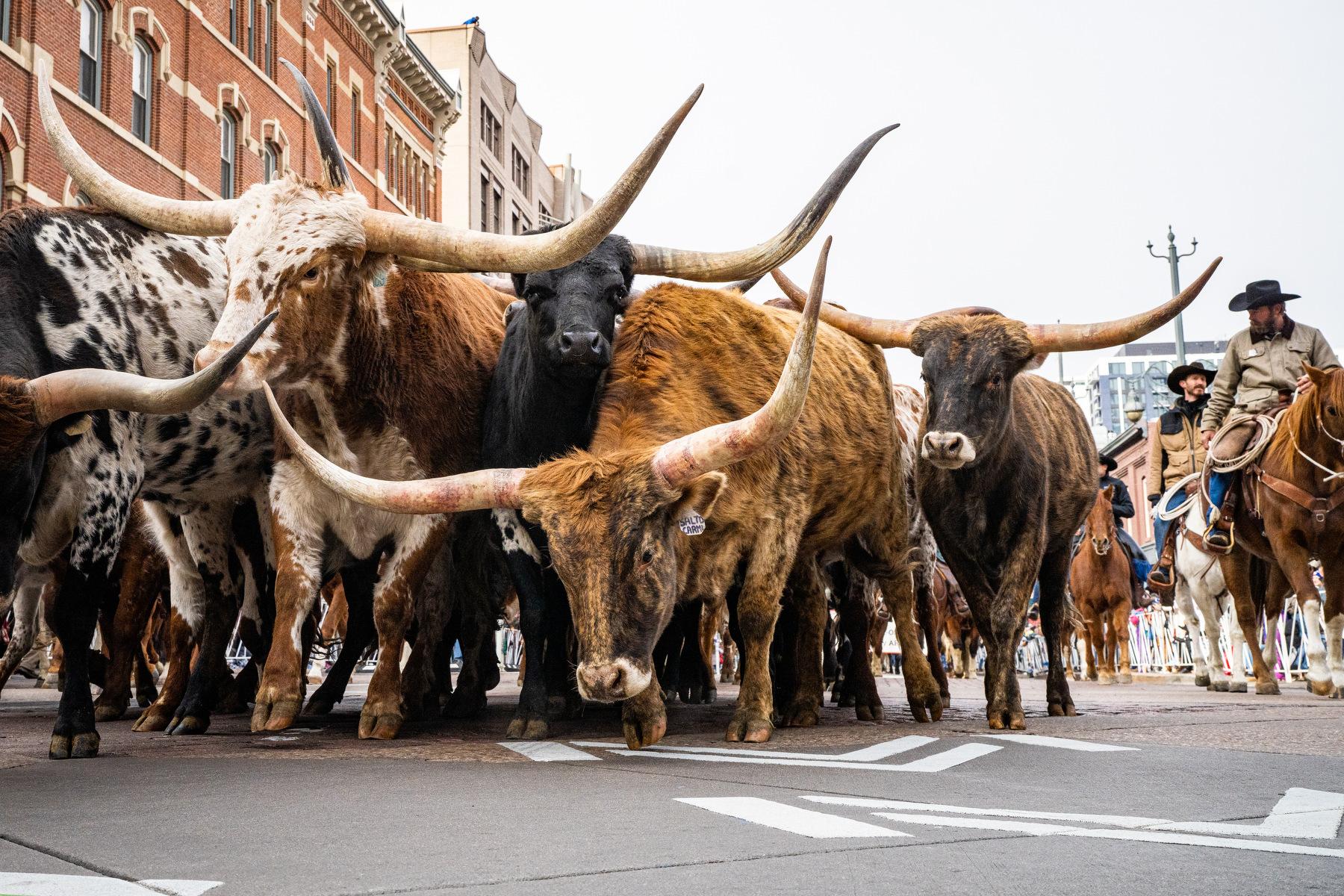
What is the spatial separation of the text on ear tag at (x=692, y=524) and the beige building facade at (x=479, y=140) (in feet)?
137

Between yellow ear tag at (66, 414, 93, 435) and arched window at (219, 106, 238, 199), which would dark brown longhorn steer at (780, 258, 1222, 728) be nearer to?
yellow ear tag at (66, 414, 93, 435)

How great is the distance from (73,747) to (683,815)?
3000mm

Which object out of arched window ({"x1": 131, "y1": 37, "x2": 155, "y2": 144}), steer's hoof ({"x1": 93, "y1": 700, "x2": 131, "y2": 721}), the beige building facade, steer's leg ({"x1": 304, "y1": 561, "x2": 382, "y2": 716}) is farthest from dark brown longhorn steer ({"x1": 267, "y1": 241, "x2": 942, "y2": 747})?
the beige building facade

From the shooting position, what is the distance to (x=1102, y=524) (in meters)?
17.8

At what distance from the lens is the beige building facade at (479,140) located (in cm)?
5103

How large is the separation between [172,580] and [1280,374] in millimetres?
9732

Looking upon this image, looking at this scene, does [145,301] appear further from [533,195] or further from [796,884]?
[533,195]

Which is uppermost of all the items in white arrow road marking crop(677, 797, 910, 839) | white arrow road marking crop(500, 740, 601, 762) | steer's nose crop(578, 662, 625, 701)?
steer's nose crop(578, 662, 625, 701)

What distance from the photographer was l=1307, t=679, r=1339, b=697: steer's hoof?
11.3 metres

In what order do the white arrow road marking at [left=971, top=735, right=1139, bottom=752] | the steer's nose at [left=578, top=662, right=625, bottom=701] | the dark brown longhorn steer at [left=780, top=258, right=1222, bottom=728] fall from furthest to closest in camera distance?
1. the dark brown longhorn steer at [left=780, top=258, right=1222, bottom=728]
2. the white arrow road marking at [left=971, top=735, right=1139, bottom=752]
3. the steer's nose at [left=578, top=662, right=625, bottom=701]

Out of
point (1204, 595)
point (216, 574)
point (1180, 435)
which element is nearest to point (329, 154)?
point (216, 574)

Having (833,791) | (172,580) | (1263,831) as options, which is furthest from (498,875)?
A: (172,580)

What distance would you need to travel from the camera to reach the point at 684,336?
671cm

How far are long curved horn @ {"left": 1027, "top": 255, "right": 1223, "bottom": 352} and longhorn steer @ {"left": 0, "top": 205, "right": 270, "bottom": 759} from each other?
425 cm
